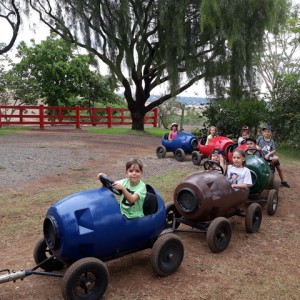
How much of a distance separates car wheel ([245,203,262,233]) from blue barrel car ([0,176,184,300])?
65.3 inches

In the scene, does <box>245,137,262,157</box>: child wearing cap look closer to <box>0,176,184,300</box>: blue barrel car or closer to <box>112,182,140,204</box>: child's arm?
<box>0,176,184,300</box>: blue barrel car

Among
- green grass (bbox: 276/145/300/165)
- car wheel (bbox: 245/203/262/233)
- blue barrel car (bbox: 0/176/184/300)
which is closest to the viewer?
blue barrel car (bbox: 0/176/184/300)

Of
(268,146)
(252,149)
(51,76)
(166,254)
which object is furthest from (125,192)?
(51,76)

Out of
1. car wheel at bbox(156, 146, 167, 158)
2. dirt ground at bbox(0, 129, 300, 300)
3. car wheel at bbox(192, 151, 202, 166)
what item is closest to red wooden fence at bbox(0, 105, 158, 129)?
car wheel at bbox(156, 146, 167, 158)

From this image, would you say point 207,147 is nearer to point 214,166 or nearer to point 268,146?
point 268,146

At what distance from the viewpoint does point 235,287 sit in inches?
142

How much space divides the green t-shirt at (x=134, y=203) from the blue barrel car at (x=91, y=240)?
0.20ft

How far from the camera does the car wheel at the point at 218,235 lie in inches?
171

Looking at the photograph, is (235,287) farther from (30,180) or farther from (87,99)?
(87,99)

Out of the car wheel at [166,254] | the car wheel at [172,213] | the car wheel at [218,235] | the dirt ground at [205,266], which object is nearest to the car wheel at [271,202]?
the dirt ground at [205,266]

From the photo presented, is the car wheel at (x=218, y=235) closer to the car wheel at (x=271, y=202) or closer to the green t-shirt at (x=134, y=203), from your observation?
the green t-shirt at (x=134, y=203)

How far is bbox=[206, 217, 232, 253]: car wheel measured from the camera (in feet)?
14.2

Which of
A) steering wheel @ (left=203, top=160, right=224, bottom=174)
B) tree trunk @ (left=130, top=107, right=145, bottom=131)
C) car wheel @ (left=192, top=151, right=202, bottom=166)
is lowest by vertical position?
car wheel @ (left=192, top=151, right=202, bottom=166)

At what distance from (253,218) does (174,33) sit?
12.4m
